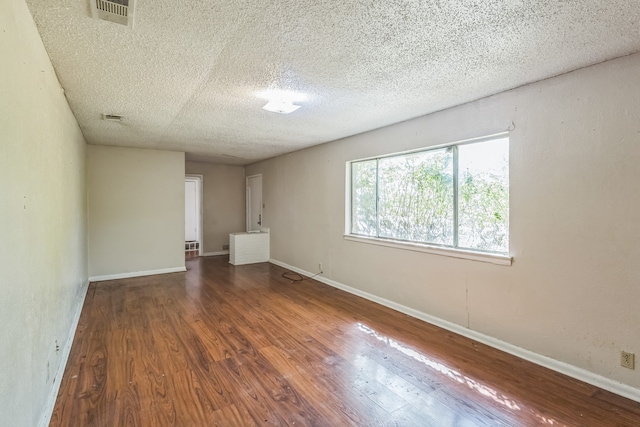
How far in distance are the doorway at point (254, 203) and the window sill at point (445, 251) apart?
12.4 feet

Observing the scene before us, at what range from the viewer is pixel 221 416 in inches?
74.9

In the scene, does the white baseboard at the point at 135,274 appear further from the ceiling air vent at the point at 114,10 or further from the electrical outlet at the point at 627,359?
the electrical outlet at the point at 627,359

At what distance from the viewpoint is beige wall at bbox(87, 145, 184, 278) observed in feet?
16.7

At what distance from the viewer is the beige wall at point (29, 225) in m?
1.27

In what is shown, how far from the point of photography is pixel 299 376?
2.35 metres

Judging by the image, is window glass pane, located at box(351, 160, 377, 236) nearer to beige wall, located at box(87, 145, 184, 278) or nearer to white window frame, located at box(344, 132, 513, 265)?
white window frame, located at box(344, 132, 513, 265)

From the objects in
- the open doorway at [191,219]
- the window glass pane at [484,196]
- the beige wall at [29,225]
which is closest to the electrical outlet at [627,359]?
the window glass pane at [484,196]

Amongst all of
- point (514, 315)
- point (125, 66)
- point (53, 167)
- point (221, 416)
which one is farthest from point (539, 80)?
point (53, 167)

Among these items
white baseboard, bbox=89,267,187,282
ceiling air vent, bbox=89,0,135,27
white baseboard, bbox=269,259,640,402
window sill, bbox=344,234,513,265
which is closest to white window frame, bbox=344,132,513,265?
window sill, bbox=344,234,513,265

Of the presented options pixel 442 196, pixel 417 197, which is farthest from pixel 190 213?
pixel 442 196

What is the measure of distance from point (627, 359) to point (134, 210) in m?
6.32

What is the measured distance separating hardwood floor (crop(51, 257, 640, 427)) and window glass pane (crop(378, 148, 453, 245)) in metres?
1.00

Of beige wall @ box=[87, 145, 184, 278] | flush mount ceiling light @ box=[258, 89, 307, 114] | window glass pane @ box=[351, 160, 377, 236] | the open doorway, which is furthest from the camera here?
the open doorway

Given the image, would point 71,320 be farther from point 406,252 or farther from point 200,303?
point 406,252
